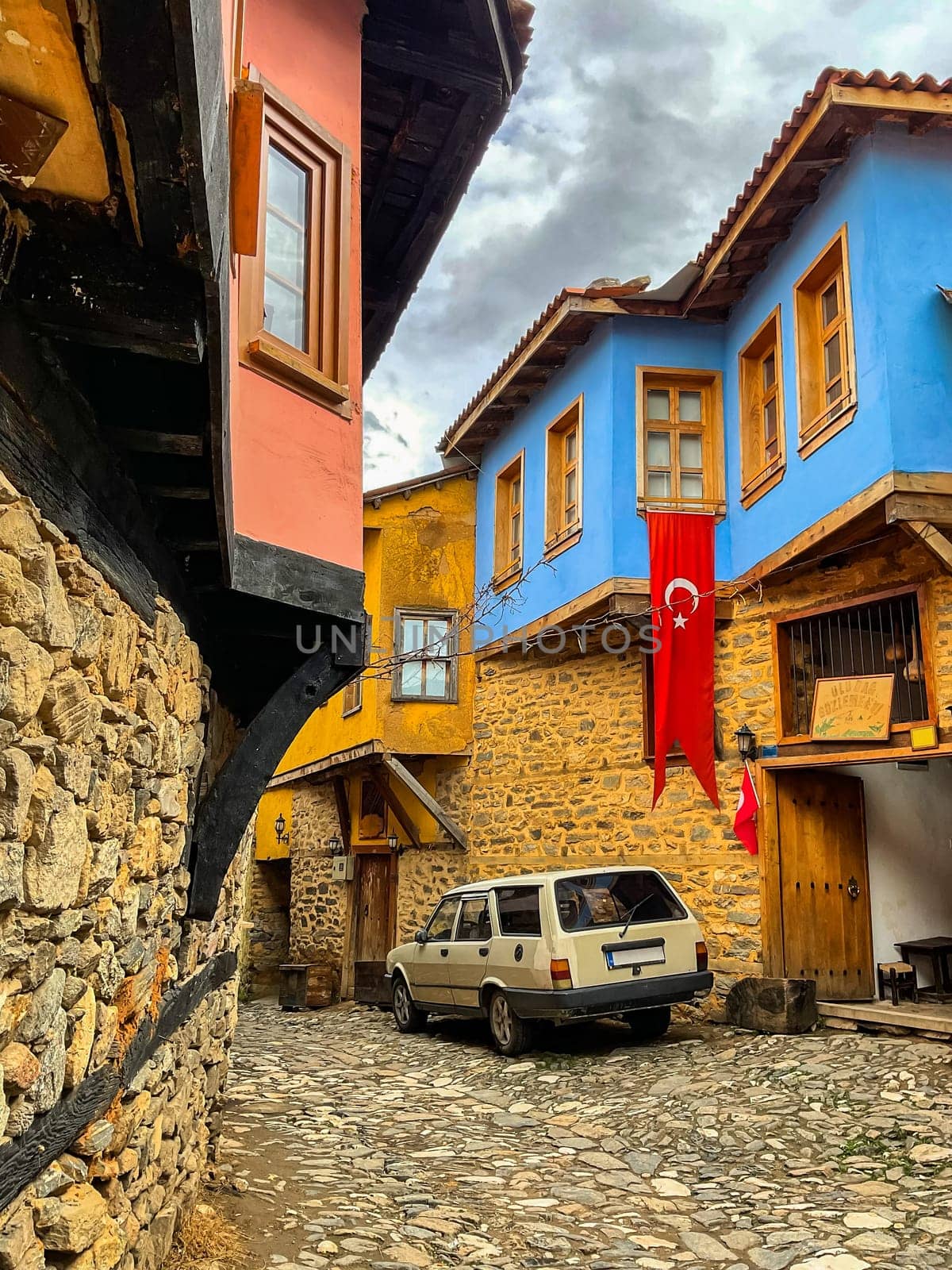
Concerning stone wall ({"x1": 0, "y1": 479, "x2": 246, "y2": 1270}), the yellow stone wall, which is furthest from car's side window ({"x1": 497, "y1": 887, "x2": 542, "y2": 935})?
stone wall ({"x1": 0, "y1": 479, "x2": 246, "y2": 1270})

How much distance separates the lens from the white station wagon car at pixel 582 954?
9.30 meters

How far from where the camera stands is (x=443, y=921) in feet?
39.0

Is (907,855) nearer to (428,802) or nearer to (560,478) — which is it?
(560,478)

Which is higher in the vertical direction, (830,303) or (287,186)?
(830,303)

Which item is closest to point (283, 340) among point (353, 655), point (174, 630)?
point (353, 655)

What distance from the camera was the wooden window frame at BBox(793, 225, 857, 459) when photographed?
9.30 m

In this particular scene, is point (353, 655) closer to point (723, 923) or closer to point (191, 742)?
point (191, 742)

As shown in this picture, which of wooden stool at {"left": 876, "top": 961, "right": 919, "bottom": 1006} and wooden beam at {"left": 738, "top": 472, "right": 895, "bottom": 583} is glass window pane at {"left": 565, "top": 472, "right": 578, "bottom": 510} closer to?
wooden beam at {"left": 738, "top": 472, "right": 895, "bottom": 583}

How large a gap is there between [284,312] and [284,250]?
12.6 inches

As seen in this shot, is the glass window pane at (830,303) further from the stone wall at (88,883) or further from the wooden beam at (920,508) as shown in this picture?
the stone wall at (88,883)

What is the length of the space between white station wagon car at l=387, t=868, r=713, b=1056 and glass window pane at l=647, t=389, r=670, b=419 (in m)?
5.38

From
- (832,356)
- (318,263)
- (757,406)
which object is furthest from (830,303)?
(318,263)

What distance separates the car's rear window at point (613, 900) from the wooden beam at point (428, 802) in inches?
220

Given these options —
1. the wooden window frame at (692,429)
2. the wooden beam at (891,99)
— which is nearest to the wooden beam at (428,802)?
the wooden window frame at (692,429)
